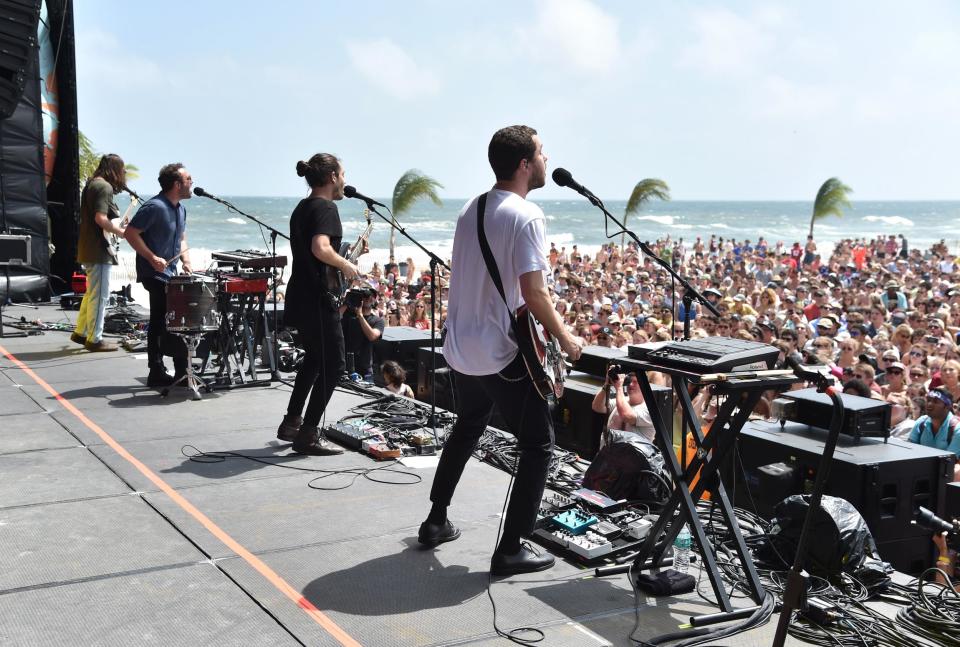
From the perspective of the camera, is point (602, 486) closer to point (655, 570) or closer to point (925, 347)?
point (655, 570)

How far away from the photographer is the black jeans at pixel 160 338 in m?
6.73

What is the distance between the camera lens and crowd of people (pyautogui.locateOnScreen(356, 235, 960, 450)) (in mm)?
8133

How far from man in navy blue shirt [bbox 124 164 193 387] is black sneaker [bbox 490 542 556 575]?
13.1 ft

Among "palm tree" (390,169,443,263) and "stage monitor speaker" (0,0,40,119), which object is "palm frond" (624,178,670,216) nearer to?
"palm tree" (390,169,443,263)

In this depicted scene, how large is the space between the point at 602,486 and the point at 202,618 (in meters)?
2.03

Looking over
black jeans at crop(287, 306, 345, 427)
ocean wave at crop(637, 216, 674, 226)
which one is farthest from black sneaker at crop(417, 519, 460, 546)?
ocean wave at crop(637, 216, 674, 226)

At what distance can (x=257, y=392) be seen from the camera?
A: 270 inches

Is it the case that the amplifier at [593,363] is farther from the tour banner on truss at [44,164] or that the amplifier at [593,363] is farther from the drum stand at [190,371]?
the tour banner on truss at [44,164]

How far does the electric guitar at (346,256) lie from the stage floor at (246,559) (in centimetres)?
92

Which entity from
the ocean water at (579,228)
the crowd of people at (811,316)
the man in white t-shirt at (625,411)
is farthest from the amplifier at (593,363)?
the ocean water at (579,228)

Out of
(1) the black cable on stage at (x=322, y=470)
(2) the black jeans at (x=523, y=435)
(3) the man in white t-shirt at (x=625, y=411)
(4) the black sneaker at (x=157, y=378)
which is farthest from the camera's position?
(4) the black sneaker at (x=157, y=378)

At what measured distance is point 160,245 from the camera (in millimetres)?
6762

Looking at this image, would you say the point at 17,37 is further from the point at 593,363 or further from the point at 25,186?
the point at 593,363

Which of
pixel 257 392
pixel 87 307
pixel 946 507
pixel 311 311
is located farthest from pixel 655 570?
pixel 87 307
